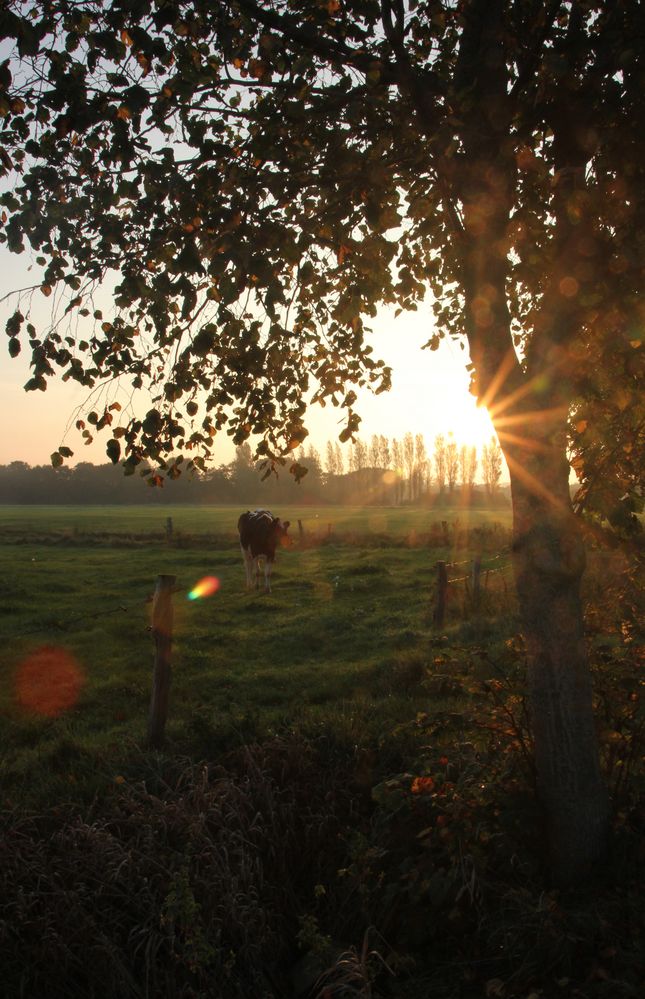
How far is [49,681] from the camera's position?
1032cm

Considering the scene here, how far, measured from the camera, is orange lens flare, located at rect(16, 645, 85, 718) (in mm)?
9125

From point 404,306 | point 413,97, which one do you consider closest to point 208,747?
point 404,306

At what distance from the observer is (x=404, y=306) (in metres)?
6.22

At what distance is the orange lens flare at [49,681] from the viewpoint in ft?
29.9

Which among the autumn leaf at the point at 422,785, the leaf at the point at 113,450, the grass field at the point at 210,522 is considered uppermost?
the leaf at the point at 113,450

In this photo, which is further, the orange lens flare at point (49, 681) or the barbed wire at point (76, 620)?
the orange lens flare at point (49, 681)

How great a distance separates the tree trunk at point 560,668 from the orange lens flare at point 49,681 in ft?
22.0

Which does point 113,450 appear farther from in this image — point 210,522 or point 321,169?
point 210,522

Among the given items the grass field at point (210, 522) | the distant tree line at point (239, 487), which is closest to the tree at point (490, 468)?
the distant tree line at point (239, 487)

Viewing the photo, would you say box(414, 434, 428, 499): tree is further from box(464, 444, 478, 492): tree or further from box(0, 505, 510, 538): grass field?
box(0, 505, 510, 538): grass field

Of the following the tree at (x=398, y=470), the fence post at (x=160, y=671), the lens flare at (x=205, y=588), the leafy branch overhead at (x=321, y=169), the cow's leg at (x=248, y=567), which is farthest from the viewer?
the tree at (x=398, y=470)

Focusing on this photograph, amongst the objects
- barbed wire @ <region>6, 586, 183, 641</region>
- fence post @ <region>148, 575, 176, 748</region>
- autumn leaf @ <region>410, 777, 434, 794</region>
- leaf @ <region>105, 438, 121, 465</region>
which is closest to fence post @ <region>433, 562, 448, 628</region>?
barbed wire @ <region>6, 586, 183, 641</region>

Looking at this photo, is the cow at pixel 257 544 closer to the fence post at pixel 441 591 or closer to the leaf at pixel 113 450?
the fence post at pixel 441 591

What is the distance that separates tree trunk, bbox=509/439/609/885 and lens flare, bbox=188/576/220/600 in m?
14.9
